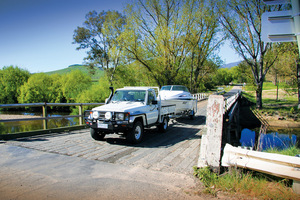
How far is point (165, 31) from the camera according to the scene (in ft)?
86.7

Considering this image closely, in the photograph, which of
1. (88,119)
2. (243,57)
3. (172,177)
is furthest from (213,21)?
(172,177)

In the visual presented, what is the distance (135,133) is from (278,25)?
5774 mm

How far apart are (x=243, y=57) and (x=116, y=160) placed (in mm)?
23177

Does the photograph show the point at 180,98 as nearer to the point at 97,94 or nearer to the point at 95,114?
the point at 95,114

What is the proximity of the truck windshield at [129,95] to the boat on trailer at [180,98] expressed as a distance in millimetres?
3007

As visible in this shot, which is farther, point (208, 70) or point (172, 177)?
point (208, 70)

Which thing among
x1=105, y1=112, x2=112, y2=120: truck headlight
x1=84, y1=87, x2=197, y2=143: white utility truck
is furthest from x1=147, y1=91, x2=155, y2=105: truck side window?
x1=105, y1=112, x2=112, y2=120: truck headlight

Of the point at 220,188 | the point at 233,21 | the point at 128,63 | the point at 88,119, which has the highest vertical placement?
the point at 233,21

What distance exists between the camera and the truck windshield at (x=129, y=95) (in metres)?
8.63

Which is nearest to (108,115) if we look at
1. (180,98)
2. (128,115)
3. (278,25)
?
(128,115)

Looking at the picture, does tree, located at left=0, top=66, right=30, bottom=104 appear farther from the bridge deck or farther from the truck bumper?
the truck bumper

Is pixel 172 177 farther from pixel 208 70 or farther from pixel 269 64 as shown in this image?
pixel 208 70

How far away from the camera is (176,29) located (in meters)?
27.2

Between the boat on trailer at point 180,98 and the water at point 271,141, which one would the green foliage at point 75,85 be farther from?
the water at point 271,141
